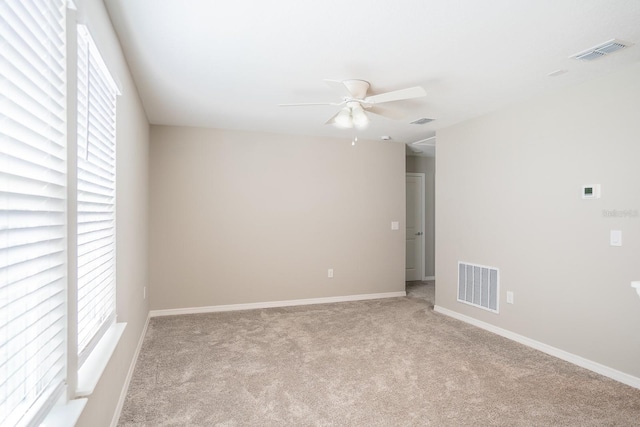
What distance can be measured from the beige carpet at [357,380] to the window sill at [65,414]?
41.5 inches

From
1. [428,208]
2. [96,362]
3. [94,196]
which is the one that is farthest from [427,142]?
[96,362]

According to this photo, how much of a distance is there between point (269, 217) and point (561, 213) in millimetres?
3459

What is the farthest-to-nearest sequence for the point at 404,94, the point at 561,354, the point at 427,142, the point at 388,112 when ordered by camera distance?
the point at 427,142
the point at 388,112
the point at 561,354
the point at 404,94

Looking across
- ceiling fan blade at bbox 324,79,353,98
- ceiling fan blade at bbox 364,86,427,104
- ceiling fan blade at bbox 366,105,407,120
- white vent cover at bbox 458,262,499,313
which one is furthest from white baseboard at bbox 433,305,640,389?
ceiling fan blade at bbox 324,79,353,98

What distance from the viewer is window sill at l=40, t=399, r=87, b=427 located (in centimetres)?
123

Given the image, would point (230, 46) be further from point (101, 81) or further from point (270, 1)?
point (101, 81)

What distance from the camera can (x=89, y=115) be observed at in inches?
70.1

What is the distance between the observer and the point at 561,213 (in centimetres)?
333

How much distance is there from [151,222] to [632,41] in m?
4.96

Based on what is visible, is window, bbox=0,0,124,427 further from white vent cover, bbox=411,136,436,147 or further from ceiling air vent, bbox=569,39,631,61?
white vent cover, bbox=411,136,436,147

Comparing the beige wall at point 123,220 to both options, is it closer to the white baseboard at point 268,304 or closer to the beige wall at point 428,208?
the white baseboard at point 268,304

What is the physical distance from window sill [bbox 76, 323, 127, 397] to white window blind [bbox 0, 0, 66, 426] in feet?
0.72

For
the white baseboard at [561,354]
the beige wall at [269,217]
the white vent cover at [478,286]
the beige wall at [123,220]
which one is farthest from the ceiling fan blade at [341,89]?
the white baseboard at [561,354]

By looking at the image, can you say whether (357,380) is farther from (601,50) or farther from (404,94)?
(601,50)
